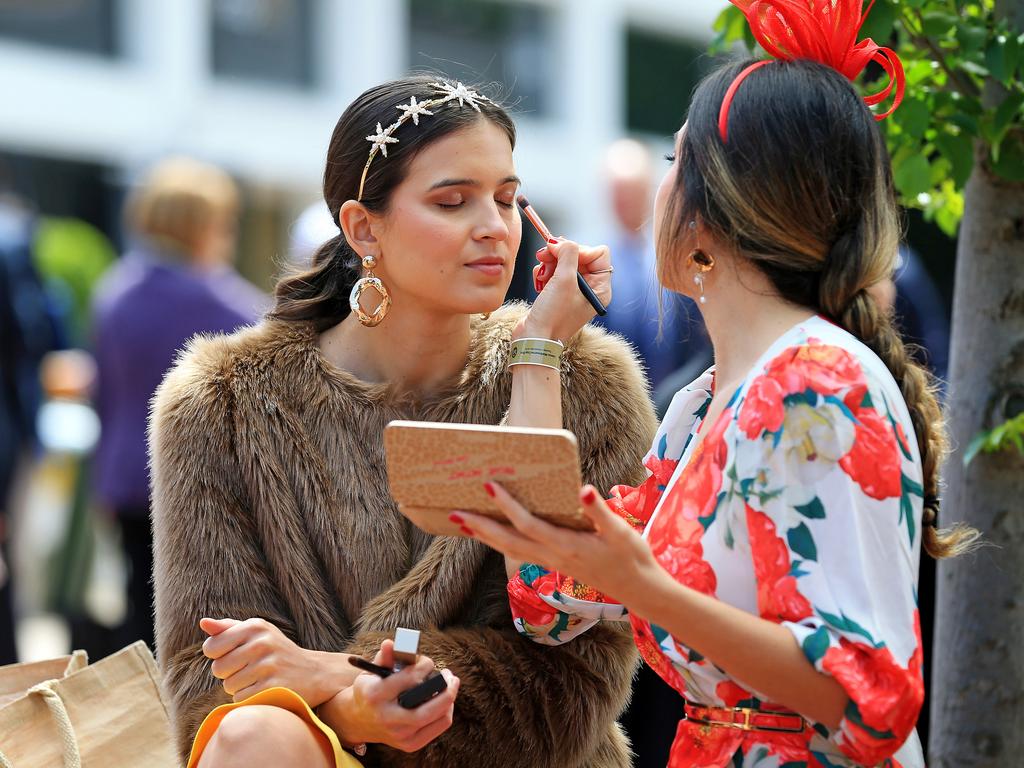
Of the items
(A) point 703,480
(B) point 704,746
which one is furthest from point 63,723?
(A) point 703,480

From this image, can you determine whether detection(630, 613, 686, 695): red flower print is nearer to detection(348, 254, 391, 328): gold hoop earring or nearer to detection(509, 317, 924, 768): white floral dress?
detection(509, 317, 924, 768): white floral dress

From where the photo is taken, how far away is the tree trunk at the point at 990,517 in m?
2.94

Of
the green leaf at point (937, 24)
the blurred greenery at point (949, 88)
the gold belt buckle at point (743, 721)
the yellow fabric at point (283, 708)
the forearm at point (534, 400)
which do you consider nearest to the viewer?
the gold belt buckle at point (743, 721)

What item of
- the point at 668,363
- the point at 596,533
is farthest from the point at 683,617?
the point at 668,363

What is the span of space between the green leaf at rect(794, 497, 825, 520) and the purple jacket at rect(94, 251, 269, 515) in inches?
148

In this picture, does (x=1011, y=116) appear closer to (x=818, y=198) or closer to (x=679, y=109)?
(x=818, y=198)

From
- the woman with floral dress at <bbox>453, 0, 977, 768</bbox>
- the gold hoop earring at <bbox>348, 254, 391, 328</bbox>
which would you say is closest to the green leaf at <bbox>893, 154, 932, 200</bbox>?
the woman with floral dress at <bbox>453, 0, 977, 768</bbox>

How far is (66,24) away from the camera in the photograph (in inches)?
585

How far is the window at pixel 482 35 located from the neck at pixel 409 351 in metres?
14.0

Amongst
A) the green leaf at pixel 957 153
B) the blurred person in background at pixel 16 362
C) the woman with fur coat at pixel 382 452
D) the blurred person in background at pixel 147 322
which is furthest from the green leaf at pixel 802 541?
the blurred person in background at pixel 16 362

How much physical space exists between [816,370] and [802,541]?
23cm

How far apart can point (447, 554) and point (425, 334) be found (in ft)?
1.56

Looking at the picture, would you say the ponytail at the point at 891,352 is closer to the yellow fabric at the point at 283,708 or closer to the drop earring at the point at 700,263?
the drop earring at the point at 700,263

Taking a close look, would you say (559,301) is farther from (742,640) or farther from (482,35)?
(482,35)
